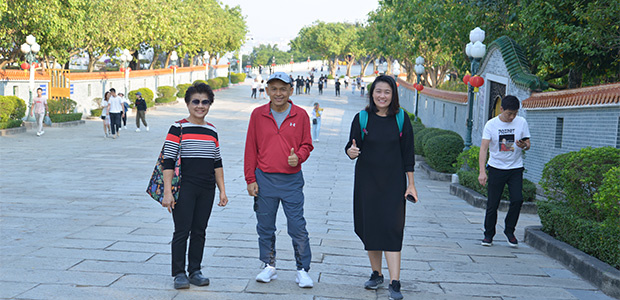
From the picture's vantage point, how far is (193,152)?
532 centimetres

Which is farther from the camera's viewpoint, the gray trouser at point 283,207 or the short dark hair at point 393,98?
the gray trouser at point 283,207

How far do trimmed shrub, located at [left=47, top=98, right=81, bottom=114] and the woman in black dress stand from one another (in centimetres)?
2348

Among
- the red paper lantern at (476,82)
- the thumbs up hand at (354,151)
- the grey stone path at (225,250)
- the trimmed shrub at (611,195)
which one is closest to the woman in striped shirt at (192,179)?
the grey stone path at (225,250)

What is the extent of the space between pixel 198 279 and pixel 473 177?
7.38m

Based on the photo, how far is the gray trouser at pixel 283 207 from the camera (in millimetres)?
5457

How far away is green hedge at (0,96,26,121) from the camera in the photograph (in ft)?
73.6

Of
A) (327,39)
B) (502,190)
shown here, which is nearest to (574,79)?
(502,190)

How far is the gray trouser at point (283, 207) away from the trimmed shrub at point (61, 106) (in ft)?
75.4

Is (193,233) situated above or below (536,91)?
below

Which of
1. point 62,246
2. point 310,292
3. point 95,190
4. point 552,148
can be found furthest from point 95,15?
point 310,292

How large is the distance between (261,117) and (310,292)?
1477 millimetres

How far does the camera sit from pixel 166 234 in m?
7.55

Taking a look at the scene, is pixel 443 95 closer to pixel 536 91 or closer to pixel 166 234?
pixel 536 91

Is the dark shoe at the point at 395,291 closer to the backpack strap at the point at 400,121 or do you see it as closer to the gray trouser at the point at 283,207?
the gray trouser at the point at 283,207
